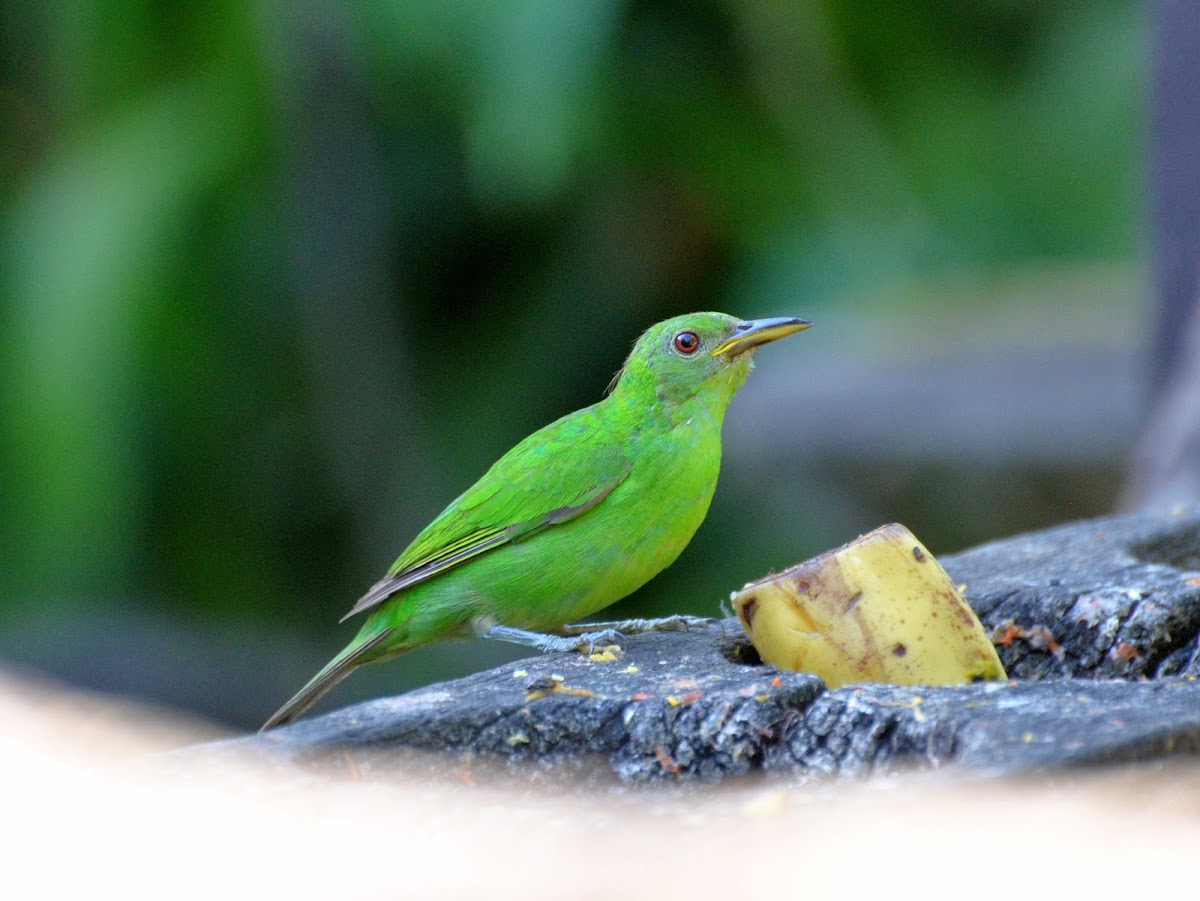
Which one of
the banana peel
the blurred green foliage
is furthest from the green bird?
the blurred green foliage

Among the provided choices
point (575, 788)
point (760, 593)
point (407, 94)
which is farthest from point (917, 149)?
point (575, 788)

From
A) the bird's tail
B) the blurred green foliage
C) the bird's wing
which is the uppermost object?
the blurred green foliage

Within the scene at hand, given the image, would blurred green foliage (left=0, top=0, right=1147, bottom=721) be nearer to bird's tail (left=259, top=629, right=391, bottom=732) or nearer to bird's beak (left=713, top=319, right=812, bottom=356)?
bird's beak (left=713, top=319, right=812, bottom=356)

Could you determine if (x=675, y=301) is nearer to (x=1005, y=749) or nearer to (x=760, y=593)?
(x=760, y=593)

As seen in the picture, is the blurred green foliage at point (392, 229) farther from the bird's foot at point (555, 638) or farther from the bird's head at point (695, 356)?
the bird's foot at point (555, 638)

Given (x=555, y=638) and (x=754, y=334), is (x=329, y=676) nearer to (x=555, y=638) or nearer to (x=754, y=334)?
(x=555, y=638)

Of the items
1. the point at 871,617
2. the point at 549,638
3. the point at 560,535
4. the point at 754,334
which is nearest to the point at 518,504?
the point at 560,535

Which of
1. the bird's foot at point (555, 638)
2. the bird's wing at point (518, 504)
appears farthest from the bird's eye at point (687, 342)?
the bird's foot at point (555, 638)
